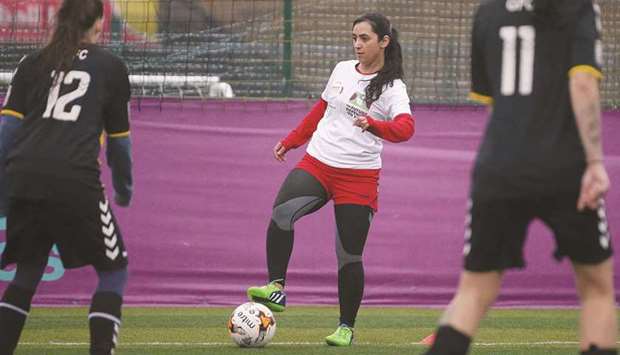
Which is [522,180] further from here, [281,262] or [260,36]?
[260,36]

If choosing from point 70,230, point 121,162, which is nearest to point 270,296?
point 121,162

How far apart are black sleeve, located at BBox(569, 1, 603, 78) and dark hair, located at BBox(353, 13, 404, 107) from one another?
372 centimetres

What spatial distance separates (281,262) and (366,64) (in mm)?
1451

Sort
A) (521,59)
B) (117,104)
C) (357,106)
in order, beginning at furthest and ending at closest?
(357,106)
(117,104)
(521,59)

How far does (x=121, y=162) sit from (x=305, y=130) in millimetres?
3213

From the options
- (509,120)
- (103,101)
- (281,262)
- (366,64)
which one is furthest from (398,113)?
(509,120)

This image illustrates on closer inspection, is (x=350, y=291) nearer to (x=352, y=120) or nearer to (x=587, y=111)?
(x=352, y=120)

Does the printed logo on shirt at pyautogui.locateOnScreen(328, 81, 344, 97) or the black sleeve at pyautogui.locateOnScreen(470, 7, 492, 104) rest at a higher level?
the black sleeve at pyautogui.locateOnScreen(470, 7, 492, 104)

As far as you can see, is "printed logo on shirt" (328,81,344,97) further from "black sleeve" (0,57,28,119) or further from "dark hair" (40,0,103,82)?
"black sleeve" (0,57,28,119)

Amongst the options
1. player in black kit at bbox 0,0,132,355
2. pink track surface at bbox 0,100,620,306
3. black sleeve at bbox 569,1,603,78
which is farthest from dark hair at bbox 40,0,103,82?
pink track surface at bbox 0,100,620,306

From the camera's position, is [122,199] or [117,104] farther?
[122,199]

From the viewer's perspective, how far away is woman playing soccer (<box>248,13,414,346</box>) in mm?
8211

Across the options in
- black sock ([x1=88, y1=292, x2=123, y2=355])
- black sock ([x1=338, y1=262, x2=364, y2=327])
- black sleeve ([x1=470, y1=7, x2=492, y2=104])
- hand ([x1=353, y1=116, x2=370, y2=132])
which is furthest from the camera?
black sock ([x1=338, y1=262, x2=364, y2=327])

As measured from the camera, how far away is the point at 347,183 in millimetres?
8320
